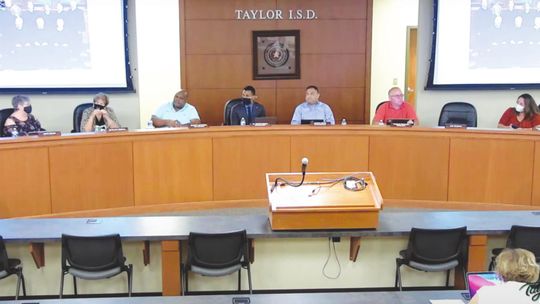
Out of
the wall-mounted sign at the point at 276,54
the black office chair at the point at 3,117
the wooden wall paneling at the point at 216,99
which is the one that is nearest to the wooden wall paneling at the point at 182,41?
the wooden wall paneling at the point at 216,99

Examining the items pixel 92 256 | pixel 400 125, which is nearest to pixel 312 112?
pixel 400 125

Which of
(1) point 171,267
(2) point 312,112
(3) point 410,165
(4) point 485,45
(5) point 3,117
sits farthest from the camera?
(4) point 485,45

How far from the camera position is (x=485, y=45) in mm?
8109

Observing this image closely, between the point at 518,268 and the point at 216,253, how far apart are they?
6.70 ft

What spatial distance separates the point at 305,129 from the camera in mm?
6609

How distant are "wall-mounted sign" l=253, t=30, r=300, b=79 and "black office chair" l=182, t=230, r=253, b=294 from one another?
5119mm

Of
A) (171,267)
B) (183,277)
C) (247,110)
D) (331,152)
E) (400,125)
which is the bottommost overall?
(183,277)

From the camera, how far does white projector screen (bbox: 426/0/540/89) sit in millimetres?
8031

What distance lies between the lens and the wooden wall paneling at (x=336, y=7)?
8.65m

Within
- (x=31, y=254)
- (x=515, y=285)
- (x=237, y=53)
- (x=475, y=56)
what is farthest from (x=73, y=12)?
(x=515, y=285)

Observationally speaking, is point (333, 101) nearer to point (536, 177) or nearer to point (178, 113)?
point (178, 113)

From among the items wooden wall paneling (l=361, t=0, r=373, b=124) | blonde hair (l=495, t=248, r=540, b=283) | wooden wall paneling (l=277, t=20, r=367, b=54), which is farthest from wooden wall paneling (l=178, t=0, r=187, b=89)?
blonde hair (l=495, t=248, r=540, b=283)

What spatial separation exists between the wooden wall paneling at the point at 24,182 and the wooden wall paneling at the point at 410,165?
345 cm

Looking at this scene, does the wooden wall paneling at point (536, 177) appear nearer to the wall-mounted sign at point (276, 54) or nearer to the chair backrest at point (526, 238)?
the chair backrest at point (526, 238)
